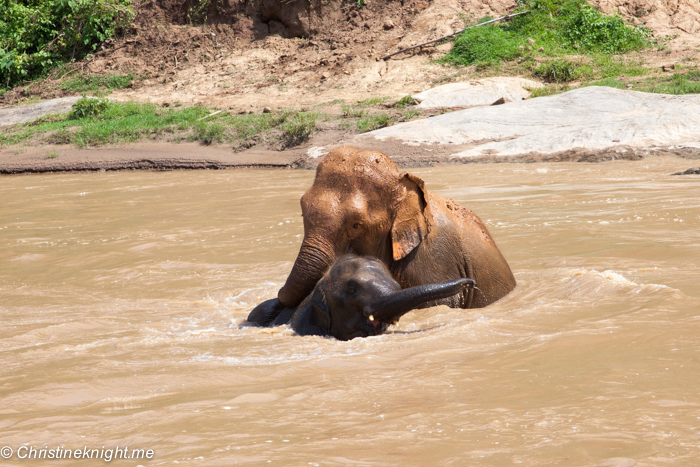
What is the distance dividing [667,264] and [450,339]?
8.65 feet

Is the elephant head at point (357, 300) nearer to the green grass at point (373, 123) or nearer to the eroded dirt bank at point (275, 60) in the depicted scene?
the eroded dirt bank at point (275, 60)

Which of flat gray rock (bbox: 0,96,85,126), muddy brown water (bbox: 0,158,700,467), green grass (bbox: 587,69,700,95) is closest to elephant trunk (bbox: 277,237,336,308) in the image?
muddy brown water (bbox: 0,158,700,467)

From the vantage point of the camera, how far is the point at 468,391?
3271 millimetres

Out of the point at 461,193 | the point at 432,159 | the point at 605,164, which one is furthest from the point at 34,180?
the point at 605,164

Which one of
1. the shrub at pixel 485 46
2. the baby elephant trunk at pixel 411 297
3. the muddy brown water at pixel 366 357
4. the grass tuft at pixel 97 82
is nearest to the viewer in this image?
the muddy brown water at pixel 366 357

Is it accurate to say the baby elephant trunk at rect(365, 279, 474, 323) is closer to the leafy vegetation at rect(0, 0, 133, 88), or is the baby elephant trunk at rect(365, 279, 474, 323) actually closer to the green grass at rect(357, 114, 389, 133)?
the green grass at rect(357, 114, 389, 133)

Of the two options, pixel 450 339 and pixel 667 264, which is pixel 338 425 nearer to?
pixel 450 339

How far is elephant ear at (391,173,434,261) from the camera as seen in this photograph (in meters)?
4.89

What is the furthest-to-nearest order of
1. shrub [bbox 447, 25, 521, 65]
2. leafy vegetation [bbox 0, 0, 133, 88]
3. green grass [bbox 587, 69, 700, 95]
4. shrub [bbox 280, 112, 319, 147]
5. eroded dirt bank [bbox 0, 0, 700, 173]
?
leafy vegetation [bbox 0, 0, 133, 88]
shrub [bbox 447, 25, 521, 65]
eroded dirt bank [bbox 0, 0, 700, 173]
shrub [bbox 280, 112, 319, 147]
green grass [bbox 587, 69, 700, 95]

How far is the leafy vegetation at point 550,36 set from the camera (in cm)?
2020

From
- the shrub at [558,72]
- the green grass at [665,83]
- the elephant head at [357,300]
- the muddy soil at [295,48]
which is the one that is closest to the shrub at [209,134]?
the muddy soil at [295,48]

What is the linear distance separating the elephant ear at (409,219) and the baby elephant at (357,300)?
0.18 metres

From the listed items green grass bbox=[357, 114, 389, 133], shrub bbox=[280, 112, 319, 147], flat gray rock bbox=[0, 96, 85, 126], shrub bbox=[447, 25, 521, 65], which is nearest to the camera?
shrub bbox=[280, 112, 319, 147]

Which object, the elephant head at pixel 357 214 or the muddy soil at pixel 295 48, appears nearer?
the elephant head at pixel 357 214
